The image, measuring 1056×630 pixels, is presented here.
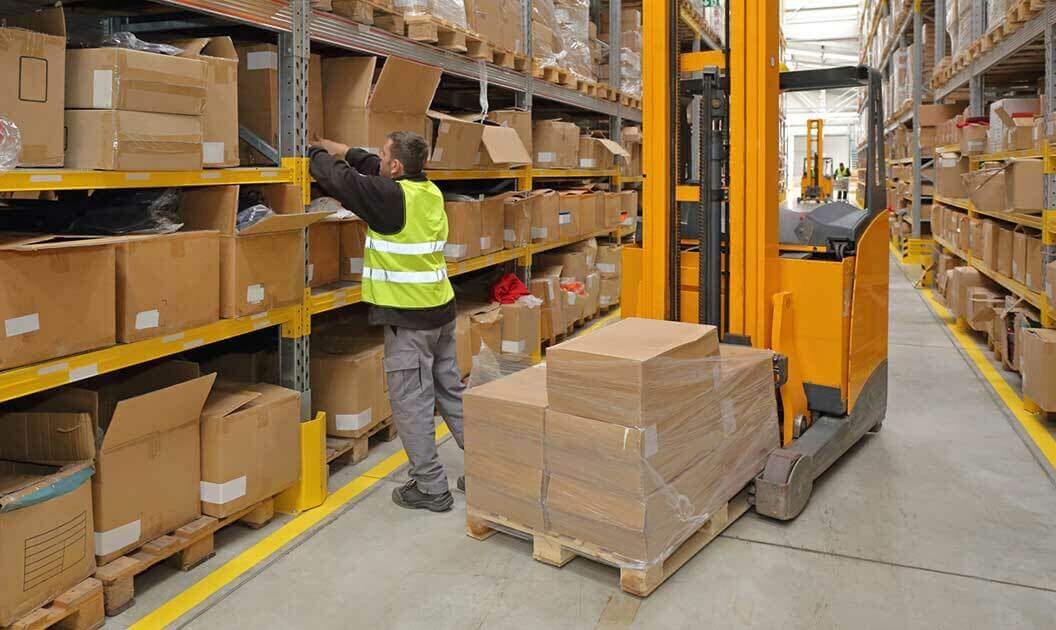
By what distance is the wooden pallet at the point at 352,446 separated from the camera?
4.85 meters

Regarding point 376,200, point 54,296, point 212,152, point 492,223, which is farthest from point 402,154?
point 492,223

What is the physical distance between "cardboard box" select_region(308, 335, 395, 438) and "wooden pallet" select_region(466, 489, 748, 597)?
120 centimetres

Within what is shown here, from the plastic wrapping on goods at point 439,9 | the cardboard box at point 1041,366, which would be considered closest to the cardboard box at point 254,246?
the plastic wrapping on goods at point 439,9

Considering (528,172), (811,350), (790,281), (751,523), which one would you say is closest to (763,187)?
(790,281)

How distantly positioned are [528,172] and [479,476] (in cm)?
400

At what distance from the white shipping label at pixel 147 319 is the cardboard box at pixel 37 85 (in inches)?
24.7

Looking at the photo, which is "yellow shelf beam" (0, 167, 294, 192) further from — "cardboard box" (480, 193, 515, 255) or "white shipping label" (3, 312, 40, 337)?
"cardboard box" (480, 193, 515, 255)

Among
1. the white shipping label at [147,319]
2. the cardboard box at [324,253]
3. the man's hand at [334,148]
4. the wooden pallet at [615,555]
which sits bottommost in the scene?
the wooden pallet at [615,555]

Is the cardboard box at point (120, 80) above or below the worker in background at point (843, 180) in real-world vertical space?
below

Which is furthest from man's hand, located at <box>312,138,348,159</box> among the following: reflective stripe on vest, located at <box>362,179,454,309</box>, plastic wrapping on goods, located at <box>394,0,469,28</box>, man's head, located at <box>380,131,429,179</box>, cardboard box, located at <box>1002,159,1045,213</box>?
cardboard box, located at <box>1002,159,1045,213</box>

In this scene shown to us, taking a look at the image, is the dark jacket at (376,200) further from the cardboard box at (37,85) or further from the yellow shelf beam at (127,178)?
the cardboard box at (37,85)

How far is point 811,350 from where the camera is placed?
4.60 metres

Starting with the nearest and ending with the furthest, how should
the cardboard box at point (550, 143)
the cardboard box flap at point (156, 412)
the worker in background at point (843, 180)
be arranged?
1. the cardboard box flap at point (156, 412)
2. the cardboard box at point (550, 143)
3. the worker in background at point (843, 180)

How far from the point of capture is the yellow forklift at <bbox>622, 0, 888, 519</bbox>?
168 inches
